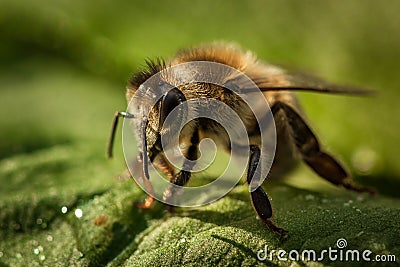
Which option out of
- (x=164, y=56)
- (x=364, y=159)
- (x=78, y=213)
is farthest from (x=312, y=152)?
(x=164, y=56)

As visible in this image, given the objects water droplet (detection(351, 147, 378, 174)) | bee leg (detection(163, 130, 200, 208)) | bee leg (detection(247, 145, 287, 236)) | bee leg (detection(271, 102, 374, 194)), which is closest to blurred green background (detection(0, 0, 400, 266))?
water droplet (detection(351, 147, 378, 174))

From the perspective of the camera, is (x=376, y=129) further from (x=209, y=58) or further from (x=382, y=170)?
(x=209, y=58)

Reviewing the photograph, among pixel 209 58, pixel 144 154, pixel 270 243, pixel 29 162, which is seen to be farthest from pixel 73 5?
pixel 270 243

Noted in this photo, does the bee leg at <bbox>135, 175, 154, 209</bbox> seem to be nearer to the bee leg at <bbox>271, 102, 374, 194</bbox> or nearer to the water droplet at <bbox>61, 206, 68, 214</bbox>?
the water droplet at <bbox>61, 206, 68, 214</bbox>

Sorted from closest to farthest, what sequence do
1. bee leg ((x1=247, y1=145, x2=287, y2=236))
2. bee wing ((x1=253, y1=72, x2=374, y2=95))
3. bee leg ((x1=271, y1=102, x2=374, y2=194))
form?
bee leg ((x1=247, y1=145, x2=287, y2=236)) → bee wing ((x1=253, y1=72, x2=374, y2=95)) → bee leg ((x1=271, y1=102, x2=374, y2=194))

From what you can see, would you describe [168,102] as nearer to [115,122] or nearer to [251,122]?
[115,122]

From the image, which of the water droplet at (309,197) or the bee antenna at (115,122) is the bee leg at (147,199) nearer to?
the bee antenna at (115,122)

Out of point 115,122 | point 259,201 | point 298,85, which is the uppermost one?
point 298,85
